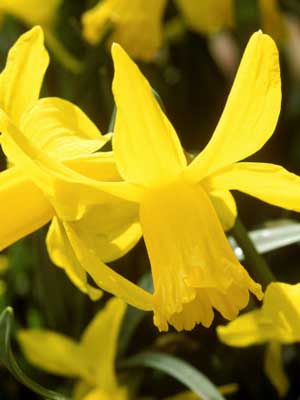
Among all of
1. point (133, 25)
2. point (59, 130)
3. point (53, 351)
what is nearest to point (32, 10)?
point (133, 25)

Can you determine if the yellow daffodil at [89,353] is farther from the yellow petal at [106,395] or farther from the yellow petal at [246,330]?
the yellow petal at [246,330]

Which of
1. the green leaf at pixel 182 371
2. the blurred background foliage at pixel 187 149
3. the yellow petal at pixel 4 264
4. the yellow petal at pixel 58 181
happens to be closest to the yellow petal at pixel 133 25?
the blurred background foliage at pixel 187 149

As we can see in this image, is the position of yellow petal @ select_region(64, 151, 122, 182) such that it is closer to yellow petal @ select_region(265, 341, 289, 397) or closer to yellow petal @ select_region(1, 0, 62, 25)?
yellow petal @ select_region(265, 341, 289, 397)

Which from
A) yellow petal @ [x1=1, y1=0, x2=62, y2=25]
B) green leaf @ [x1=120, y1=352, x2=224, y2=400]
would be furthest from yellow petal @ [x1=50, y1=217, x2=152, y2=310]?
yellow petal @ [x1=1, y1=0, x2=62, y2=25]

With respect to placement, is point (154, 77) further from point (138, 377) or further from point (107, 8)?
point (138, 377)

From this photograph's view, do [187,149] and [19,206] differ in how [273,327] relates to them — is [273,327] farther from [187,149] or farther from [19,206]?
[187,149]

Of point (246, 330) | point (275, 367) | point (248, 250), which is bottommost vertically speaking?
point (275, 367)
